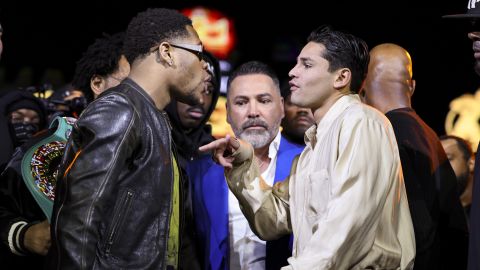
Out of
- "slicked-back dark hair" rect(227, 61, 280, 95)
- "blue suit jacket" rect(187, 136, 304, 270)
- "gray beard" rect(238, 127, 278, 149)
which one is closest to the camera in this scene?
"blue suit jacket" rect(187, 136, 304, 270)

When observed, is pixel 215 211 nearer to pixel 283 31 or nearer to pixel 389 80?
pixel 389 80

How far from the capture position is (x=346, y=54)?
3.66 metres

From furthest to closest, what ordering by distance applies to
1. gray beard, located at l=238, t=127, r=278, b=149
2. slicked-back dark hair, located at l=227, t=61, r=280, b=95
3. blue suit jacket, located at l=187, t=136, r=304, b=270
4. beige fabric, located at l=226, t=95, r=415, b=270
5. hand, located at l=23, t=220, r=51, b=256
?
slicked-back dark hair, located at l=227, t=61, r=280, b=95 < gray beard, located at l=238, t=127, r=278, b=149 < blue suit jacket, located at l=187, t=136, r=304, b=270 < hand, located at l=23, t=220, r=51, b=256 < beige fabric, located at l=226, t=95, r=415, b=270

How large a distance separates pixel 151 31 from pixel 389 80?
5.41 ft

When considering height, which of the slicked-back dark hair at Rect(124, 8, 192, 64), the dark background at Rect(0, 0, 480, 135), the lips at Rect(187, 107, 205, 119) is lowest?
the dark background at Rect(0, 0, 480, 135)

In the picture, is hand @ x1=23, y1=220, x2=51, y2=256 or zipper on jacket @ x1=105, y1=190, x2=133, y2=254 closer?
zipper on jacket @ x1=105, y1=190, x2=133, y2=254

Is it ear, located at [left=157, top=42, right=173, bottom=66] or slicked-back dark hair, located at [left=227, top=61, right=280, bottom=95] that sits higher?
ear, located at [left=157, top=42, right=173, bottom=66]

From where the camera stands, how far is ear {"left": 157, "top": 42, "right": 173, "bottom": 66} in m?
3.30

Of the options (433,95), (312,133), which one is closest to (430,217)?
(312,133)

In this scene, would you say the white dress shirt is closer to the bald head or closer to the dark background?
the bald head

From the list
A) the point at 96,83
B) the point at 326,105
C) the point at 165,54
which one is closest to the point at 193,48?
the point at 165,54

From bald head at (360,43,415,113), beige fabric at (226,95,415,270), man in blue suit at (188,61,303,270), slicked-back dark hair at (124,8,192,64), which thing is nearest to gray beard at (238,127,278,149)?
man in blue suit at (188,61,303,270)

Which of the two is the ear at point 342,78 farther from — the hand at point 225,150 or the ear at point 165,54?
the ear at point 165,54

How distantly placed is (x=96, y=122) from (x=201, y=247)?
151cm
